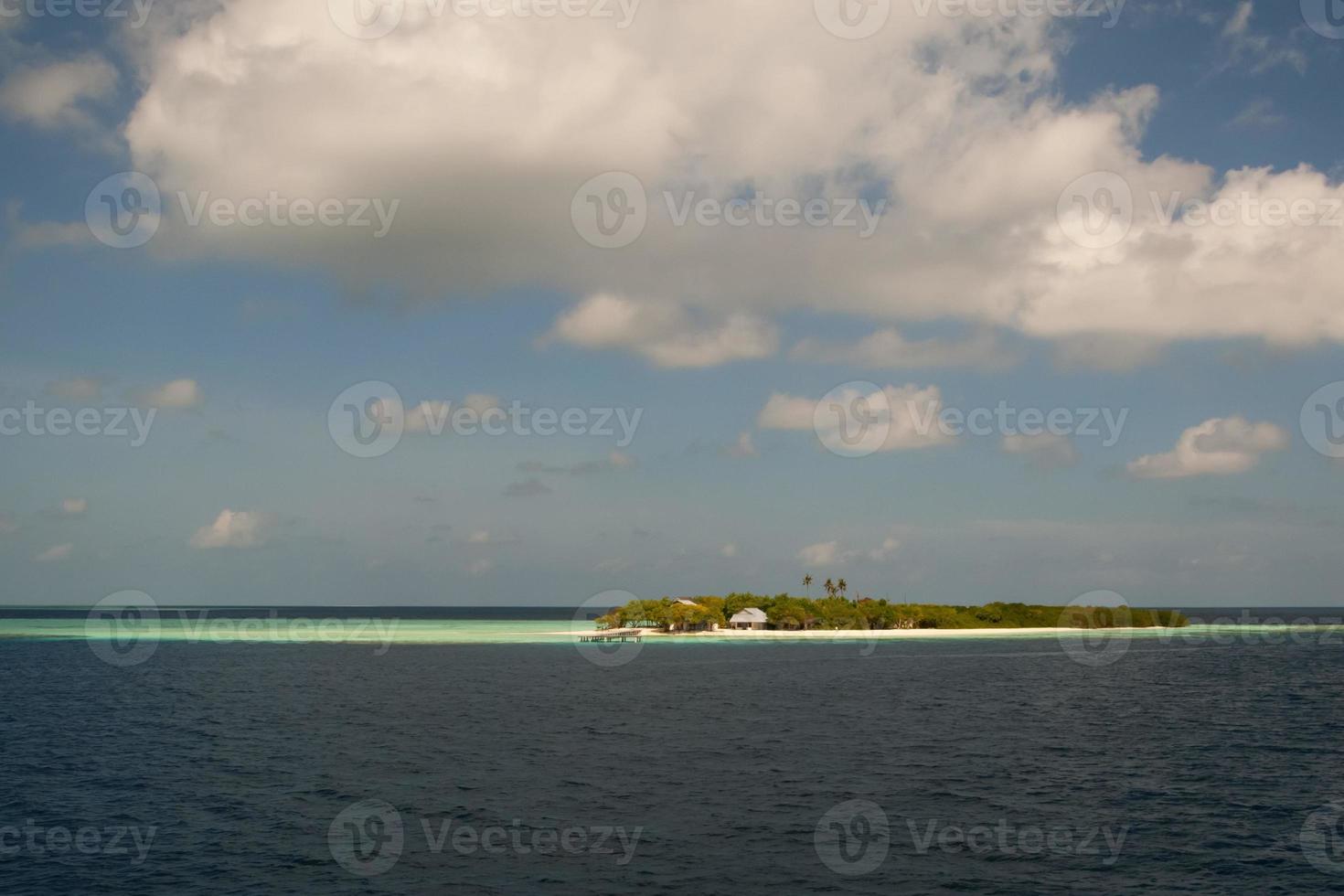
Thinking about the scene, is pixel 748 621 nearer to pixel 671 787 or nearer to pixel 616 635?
pixel 616 635

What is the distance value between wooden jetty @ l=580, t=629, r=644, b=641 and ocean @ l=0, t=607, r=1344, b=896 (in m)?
74.5

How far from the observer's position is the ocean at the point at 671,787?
116ft

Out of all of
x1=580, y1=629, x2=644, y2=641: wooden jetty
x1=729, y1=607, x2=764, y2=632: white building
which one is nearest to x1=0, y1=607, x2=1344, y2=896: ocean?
x1=580, y1=629, x2=644, y2=641: wooden jetty

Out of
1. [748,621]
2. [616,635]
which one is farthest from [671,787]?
[748,621]

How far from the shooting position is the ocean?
3525cm

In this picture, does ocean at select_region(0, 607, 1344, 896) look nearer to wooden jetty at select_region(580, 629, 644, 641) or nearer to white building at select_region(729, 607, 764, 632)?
wooden jetty at select_region(580, 629, 644, 641)

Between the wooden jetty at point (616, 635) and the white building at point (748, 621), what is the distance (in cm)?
2110

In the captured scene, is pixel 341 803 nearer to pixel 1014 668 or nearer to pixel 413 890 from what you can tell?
pixel 413 890

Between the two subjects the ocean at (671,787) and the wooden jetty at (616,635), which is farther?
the wooden jetty at (616,635)

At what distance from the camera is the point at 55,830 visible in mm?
41531

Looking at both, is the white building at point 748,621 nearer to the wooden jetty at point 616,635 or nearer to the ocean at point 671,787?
the wooden jetty at point 616,635

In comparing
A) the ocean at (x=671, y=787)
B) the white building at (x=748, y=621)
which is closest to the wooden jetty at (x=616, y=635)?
the white building at (x=748, y=621)

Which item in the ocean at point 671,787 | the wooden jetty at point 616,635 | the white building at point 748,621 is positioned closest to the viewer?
the ocean at point 671,787

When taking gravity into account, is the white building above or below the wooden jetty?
above
